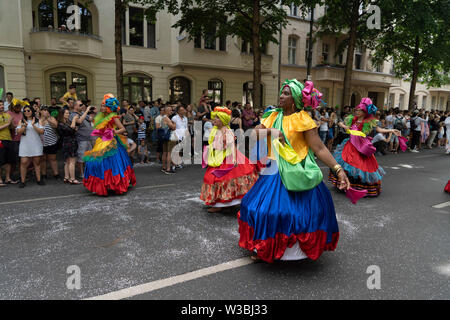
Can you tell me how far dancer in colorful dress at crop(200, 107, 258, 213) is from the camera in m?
5.23

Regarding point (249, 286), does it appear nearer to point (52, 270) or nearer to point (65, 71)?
point (52, 270)

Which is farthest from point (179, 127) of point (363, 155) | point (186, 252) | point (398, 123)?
point (398, 123)

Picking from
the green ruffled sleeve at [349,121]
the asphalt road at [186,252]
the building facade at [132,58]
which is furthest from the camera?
the building facade at [132,58]

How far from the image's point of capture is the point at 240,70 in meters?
21.1

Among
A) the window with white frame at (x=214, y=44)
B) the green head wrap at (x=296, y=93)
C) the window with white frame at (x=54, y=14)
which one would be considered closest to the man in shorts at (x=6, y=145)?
the green head wrap at (x=296, y=93)

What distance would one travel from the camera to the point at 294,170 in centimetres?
320

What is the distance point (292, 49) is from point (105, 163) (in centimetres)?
2160

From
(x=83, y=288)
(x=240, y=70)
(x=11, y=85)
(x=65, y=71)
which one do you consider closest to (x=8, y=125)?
(x=83, y=288)

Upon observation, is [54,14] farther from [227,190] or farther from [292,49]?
[292,49]

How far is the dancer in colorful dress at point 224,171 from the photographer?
5230 millimetres

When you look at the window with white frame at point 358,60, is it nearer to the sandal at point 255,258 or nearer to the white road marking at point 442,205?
the white road marking at point 442,205

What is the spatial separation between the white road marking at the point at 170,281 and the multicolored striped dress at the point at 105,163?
3482 millimetres

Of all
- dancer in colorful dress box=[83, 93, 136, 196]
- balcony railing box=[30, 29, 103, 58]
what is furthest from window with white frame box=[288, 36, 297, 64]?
dancer in colorful dress box=[83, 93, 136, 196]

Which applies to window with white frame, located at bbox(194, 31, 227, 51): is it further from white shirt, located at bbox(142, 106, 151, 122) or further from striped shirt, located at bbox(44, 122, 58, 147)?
striped shirt, located at bbox(44, 122, 58, 147)
